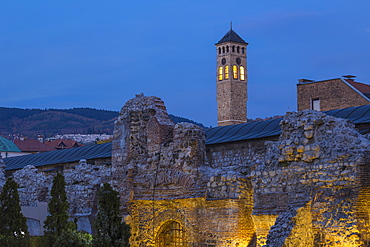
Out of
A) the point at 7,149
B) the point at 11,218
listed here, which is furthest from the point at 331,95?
the point at 7,149

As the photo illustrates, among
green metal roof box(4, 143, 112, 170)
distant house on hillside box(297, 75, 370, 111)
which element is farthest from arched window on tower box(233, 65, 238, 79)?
green metal roof box(4, 143, 112, 170)

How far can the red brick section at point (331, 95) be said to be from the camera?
156 feet

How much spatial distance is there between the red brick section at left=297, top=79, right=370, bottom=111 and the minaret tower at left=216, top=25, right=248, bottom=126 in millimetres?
38696

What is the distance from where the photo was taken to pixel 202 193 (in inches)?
784

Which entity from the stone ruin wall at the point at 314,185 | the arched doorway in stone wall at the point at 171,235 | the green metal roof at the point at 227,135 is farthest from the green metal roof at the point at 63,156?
the stone ruin wall at the point at 314,185

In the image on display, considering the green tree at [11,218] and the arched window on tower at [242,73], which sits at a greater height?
the arched window on tower at [242,73]

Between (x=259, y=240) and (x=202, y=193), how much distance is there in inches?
100

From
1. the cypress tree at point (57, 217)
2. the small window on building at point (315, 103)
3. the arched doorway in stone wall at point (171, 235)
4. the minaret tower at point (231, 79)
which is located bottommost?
the arched doorway in stone wall at point (171, 235)

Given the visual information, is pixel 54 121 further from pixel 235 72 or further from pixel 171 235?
pixel 171 235

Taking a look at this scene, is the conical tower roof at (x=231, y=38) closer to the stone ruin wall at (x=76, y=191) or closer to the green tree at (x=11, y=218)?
the stone ruin wall at (x=76, y=191)

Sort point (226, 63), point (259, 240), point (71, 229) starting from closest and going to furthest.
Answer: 1. point (259, 240)
2. point (71, 229)
3. point (226, 63)

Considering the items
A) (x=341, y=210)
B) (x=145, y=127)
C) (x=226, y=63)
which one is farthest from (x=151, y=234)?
(x=226, y=63)

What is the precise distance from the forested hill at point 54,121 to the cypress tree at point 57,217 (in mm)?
125977

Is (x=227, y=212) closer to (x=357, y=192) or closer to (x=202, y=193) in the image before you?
(x=202, y=193)
